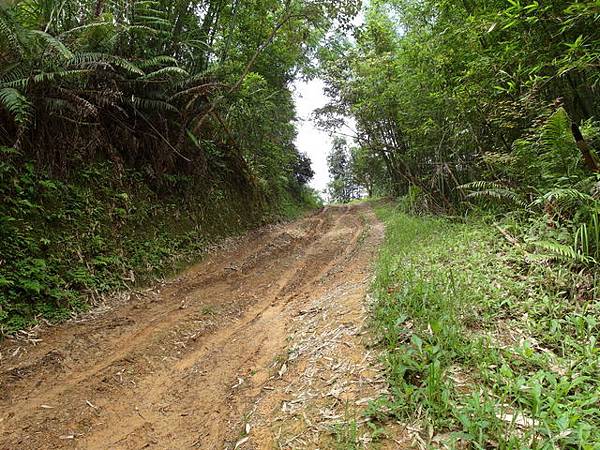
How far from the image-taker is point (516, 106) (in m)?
4.73

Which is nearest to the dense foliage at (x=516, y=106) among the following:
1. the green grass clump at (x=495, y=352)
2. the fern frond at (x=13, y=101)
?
the green grass clump at (x=495, y=352)

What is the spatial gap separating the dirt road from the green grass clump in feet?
1.03

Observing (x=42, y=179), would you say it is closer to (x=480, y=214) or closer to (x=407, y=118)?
(x=480, y=214)

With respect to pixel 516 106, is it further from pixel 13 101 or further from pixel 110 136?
pixel 110 136

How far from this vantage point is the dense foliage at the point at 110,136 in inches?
164

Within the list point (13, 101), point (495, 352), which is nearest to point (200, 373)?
point (495, 352)

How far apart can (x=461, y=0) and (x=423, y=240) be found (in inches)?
152

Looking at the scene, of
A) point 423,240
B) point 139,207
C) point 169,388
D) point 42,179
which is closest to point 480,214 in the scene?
point 423,240

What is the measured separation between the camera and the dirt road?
230 centimetres

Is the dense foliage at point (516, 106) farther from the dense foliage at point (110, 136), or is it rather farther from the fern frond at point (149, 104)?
the fern frond at point (149, 104)

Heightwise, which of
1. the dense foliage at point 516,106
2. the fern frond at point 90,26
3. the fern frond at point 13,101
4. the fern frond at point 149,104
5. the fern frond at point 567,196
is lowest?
the fern frond at point 567,196

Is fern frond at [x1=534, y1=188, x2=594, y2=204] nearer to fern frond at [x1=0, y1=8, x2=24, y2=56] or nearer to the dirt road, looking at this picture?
the dirt road

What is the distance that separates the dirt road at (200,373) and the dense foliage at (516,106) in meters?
2.31

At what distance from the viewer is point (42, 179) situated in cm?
460
